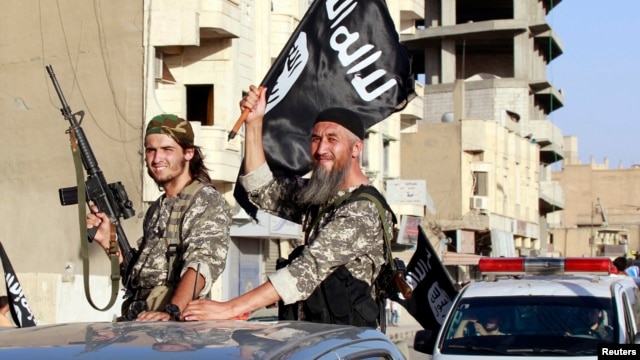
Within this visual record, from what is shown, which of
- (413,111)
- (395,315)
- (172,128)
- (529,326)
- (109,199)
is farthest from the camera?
(413,111)

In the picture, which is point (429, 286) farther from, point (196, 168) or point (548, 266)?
point (196, 168)

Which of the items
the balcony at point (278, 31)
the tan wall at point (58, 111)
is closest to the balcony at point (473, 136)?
the balcony at point (278, 31)

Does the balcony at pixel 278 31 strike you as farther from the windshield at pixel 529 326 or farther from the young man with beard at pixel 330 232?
the young man with beard at pixel 330 232

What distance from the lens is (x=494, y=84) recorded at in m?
67.5

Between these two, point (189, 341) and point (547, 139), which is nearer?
point (189, 341)

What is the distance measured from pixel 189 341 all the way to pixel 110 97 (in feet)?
79.1

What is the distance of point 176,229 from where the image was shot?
224 inches

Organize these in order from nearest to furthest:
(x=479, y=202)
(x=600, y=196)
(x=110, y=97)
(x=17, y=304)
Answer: (x=17, y=304) < (x=110, y=97) < (x=479, y=202) < (x=600, y=196)

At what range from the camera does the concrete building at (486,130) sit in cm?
5166

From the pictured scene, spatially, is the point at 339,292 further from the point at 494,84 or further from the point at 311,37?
the point at 494,84

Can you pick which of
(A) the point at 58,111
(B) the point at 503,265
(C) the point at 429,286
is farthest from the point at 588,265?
(A) the point at 58,111

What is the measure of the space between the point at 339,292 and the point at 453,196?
46.4m

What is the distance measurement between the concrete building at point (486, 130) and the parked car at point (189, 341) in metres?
41.3

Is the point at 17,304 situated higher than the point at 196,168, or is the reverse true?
the point at 196,168
